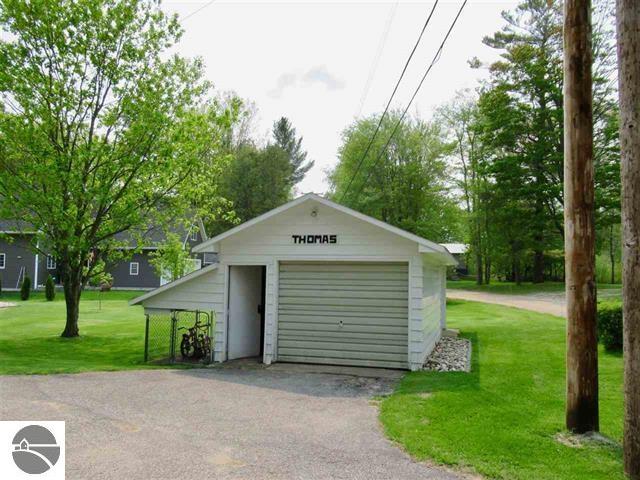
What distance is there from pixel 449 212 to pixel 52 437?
93.4 ft

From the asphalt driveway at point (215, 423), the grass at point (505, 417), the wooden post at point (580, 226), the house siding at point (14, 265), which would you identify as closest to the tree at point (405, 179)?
the grass at point (505, 417)

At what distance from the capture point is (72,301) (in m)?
14.8

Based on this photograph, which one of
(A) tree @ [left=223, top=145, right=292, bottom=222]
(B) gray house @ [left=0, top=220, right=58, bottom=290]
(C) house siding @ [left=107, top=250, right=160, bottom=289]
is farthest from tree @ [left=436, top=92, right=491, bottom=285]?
(B) gray house @ [left=0, top=220, right=58, bottom=290]

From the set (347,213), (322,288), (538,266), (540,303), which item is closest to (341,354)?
(322,288)

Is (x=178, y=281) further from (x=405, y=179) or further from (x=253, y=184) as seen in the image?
(x=253, y=184)

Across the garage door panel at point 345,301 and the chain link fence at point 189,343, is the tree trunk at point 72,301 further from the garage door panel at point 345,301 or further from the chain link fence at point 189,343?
the garage door panel at point 345,301

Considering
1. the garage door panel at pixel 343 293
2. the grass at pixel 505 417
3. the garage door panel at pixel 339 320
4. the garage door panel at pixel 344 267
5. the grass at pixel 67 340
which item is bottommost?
the grass at pixel 67 340

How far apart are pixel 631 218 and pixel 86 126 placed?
1519 cm

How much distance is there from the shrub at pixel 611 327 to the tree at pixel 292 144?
41.4 metres

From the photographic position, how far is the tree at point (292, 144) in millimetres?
50562

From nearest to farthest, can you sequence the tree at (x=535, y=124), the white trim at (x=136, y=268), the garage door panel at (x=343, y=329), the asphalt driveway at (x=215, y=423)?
the asphalt driveway at (x=215, y=423) < the garage door panel at (x=343, y=329) < the tree at (x=535, y=124) < the white trim at (x=136, y=268)

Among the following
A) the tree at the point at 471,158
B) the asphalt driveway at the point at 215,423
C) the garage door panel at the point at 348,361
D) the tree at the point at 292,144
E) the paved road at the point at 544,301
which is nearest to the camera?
the asphalt driveway at the point at 215,423

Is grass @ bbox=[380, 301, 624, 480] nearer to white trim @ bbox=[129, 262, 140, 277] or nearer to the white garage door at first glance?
the white garage door

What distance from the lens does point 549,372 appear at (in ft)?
29.4
